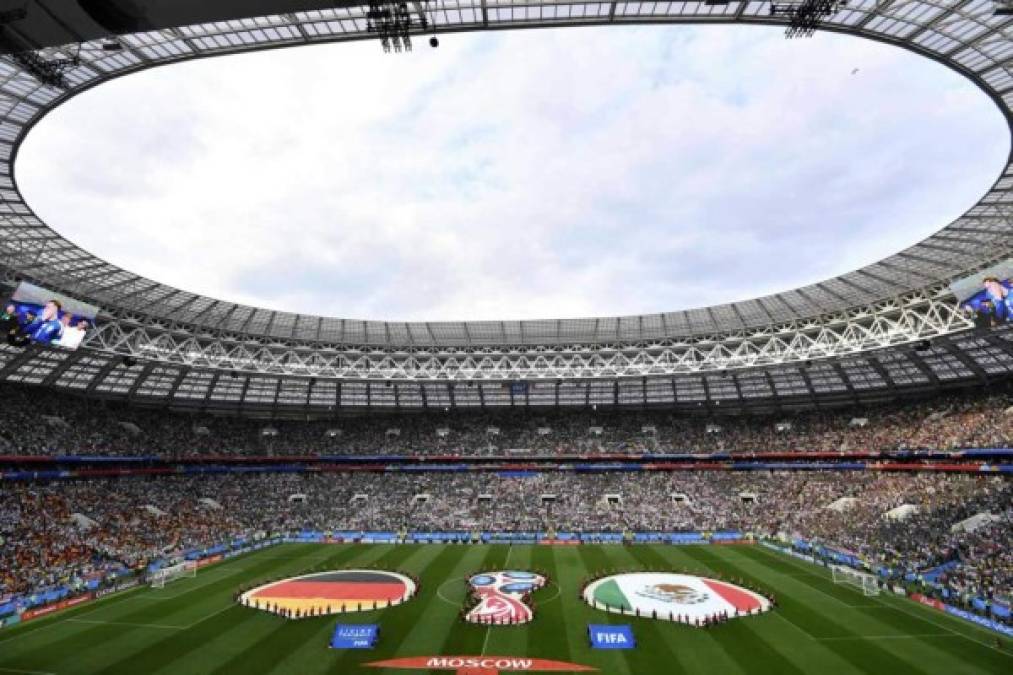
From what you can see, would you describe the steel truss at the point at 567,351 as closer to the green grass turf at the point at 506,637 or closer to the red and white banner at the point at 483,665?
the green grass turf at the point at 506,637

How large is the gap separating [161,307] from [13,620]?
23490mm

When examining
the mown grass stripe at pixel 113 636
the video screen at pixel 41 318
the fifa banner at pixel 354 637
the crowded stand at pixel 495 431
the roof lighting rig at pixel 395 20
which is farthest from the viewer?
the crowded stand at pixel 495 431

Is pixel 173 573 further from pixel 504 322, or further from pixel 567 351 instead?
pixel 567 351

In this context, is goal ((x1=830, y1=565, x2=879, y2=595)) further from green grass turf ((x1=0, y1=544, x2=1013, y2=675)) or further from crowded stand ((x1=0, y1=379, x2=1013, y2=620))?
crowded stand ((x1=0, y1=379, x2=1013, y2=620))

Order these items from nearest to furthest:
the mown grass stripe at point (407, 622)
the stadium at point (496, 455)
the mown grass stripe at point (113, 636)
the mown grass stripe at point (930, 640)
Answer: the stadium at point (496, 455)
the mown grass stripe at point (930, 640)
the mown grass stripe at point (407, 622)
the mown grass stripe at point (113, 636)

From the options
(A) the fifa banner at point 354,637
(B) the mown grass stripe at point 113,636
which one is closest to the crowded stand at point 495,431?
(B) the mown grass stripe at point 113,636

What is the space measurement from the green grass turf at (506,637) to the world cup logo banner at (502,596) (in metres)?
0.91

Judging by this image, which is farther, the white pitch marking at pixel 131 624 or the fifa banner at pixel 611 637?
the white pitch marking at pixel 131 624

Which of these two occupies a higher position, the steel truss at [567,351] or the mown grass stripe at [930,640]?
the steel truss at [567,351]

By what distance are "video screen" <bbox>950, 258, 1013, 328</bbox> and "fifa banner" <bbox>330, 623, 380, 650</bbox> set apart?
36.4 metres

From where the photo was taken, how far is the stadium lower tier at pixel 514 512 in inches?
1479

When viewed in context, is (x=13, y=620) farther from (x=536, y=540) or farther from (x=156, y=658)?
(x=536, y=540)

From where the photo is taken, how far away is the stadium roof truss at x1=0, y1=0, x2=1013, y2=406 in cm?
1808

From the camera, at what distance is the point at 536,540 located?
169 ft
